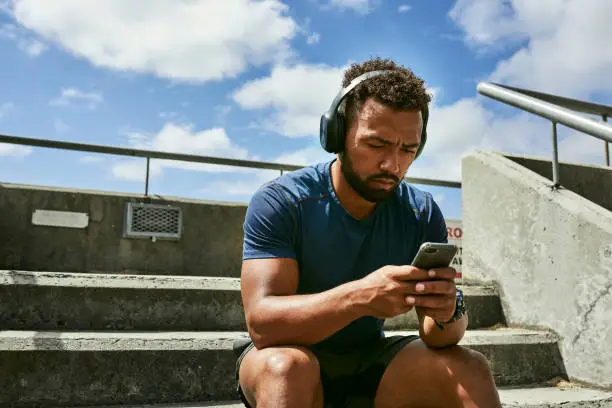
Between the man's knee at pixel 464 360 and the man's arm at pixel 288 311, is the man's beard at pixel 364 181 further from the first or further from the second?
the man's knee at pixel 464 360

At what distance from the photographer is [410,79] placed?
171 centimetres

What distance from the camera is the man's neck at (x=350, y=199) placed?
1.79 m

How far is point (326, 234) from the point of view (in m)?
1.74

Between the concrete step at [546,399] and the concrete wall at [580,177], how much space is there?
1787 millimetres

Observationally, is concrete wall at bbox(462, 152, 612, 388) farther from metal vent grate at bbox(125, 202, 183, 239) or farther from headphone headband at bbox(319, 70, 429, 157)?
metal vent grate at bbox(125, 202, 183, 239)

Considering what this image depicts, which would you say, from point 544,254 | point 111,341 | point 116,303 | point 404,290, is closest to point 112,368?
point 111,341

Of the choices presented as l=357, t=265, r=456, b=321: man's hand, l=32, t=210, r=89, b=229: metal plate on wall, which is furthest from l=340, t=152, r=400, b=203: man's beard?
l=32, t=210, r=89, b=229: metal plate on wall

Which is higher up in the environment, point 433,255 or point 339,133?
point 339,133

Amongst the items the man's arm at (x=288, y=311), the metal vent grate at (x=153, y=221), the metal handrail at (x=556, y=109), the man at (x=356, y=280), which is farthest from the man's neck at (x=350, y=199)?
the metal vent grate at (x=153, y=221)

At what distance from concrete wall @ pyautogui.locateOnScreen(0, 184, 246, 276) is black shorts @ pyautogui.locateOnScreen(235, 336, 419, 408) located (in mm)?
3398

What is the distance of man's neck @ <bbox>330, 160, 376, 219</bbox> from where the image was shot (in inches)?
70.7

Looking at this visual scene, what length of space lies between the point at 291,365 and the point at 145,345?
1274 millimetres

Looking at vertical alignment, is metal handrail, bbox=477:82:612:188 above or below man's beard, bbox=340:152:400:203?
above

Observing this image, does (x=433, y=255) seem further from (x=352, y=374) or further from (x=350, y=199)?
(x=352, y=374)
